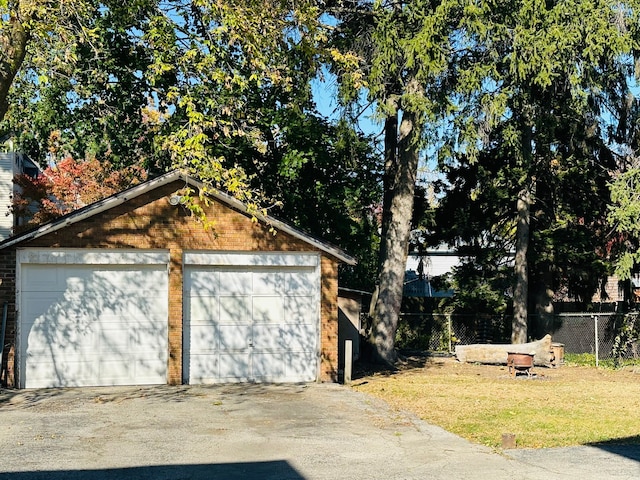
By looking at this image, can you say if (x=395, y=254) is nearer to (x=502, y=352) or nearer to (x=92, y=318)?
(x=502, y=352)

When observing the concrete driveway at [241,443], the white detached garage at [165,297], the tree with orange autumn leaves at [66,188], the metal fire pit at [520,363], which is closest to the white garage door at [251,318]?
the white detached garage at [165,297]

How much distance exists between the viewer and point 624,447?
1134cm

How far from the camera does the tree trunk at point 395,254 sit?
23312 millimetres

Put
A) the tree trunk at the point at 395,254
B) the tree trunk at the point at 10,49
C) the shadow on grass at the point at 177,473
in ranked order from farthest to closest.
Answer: the tree trunk at the point at 395,254 → the tree trunk at the point at 10,49 → the shadow on grass at the point at 177,473

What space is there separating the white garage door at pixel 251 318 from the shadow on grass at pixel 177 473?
7828 millimetres

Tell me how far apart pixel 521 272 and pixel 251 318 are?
12.1m

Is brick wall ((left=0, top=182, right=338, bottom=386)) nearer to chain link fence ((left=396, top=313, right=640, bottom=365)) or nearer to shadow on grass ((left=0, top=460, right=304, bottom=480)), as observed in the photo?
shadow on grass ((left=0, top=460, right=304, bottom=480))

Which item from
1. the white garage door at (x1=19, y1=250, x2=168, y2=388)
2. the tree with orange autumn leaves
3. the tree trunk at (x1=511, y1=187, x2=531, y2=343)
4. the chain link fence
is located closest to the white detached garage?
the white garage door at (x1=19, y1=250, x2=168, y2=388)

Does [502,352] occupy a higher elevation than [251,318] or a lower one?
lower

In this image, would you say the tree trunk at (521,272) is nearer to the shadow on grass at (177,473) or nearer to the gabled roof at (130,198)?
the gabled roof at (130,198)

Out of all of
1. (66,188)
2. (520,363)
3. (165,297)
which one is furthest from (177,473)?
(66,188)

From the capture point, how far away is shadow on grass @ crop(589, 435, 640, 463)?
10781mm

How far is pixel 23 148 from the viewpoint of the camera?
22891 millimetres

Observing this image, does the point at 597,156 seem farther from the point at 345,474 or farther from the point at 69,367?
the point at 345,474
